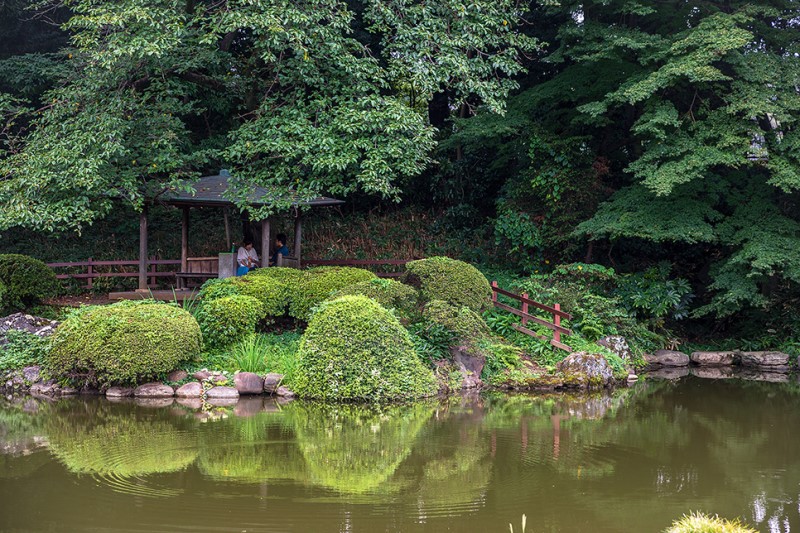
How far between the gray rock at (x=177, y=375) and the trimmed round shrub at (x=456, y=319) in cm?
387

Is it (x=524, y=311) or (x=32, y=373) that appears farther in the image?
(x=524, y=311)

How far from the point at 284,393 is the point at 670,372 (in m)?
7.88

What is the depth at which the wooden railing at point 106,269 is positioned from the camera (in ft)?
57.4

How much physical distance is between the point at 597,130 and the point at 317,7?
Answer: 8096mm

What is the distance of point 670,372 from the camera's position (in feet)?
→ 50.0

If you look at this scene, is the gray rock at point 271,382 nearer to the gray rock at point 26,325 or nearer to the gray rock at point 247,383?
the gray rock at point 247,383

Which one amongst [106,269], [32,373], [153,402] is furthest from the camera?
[106,269]

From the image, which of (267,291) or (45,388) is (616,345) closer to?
(267,291)

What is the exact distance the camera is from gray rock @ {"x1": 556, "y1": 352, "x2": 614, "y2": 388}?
42.4ft

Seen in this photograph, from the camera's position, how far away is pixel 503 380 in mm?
12805

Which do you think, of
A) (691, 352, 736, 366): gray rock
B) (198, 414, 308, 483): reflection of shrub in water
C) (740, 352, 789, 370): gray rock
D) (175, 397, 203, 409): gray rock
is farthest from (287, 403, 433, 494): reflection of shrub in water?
(740, 352, 789, 370): gray rock

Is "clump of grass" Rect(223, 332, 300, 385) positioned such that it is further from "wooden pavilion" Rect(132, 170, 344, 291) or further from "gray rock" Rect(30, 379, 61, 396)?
"wooden pavilion" Rect(132, 170, 344, 291)

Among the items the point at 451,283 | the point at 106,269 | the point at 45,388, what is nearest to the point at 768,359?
the point at 451,283

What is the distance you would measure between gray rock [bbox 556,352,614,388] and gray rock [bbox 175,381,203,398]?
5857 mm
